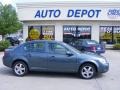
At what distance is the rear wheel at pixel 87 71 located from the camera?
38.8 feet

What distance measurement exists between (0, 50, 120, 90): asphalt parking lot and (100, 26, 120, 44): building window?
19.1m

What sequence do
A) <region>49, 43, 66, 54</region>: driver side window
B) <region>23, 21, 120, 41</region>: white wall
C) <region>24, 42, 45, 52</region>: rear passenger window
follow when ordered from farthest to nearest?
<region>23, 21, 120, 41</region>: white wall < <region>24, 42, 45, 52</region>: rear passenger window < <region>49, 43, 66, 54</region>: driver side window

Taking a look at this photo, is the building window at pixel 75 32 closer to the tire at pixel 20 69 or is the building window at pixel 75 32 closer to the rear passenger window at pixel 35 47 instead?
the rear passenger window at pixel 35 47

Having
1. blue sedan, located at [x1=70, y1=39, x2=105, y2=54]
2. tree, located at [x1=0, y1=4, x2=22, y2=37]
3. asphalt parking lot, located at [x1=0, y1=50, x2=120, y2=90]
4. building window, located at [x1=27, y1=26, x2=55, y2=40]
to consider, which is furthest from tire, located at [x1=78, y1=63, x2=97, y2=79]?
tree, located at [x1=0, y1=4, x2=22, y2=37]

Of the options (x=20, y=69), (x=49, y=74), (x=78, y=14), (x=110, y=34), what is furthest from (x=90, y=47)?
(x=110, y=34)

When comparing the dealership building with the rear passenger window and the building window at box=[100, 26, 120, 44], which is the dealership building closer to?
the building window at box=[100, 26, 120, 44]

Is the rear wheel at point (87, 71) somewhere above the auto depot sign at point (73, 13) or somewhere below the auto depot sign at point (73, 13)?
below

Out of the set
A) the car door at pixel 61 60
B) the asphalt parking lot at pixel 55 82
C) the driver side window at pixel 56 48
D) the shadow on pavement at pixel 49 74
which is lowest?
the asphalt parking lot at pixel 55 82

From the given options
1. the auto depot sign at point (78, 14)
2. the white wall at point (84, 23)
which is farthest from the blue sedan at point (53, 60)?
the white wall at point (84, 23)

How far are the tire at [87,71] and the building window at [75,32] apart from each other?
20.0 meters

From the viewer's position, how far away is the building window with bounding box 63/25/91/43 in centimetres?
3185

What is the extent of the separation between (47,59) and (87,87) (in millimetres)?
2404

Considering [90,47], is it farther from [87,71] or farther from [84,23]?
[84,23]

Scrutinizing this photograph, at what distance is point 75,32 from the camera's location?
3186 centimetres
